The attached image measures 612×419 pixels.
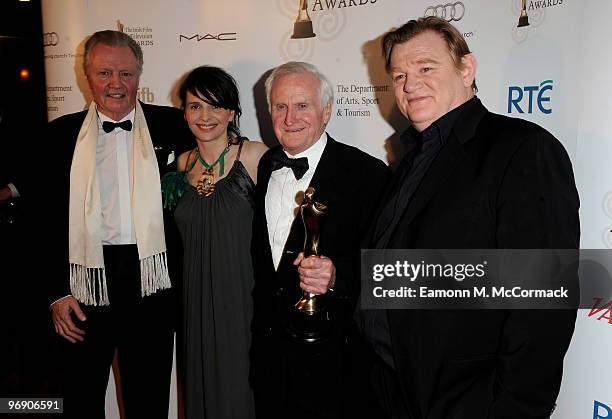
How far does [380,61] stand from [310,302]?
135 centimetres

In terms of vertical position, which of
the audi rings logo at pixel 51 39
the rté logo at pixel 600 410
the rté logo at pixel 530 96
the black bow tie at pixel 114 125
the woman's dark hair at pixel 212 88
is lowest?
the rté logo at pixel 600 410

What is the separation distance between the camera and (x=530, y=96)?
204 cm

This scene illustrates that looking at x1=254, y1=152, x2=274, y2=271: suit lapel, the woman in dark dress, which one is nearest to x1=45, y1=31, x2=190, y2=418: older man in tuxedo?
the woman in dark dress

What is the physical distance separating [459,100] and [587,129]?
609 mm

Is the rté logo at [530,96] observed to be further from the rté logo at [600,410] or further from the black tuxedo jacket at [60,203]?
the black tuxedo jacket at [60,203]

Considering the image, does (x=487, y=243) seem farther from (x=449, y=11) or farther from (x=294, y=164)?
(x=449, y=11)

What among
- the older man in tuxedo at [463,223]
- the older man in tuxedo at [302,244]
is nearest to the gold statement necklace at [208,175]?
the older man in tuxedo at [302,244]

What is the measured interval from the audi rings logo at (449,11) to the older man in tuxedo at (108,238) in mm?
1367

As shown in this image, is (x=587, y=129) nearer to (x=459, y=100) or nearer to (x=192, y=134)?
(x=459, y=100)

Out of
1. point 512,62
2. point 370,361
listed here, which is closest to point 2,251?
point 370,361

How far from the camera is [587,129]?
1.80 metres

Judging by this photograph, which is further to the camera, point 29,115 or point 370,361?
point 29,115

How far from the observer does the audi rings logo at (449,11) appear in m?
2.32

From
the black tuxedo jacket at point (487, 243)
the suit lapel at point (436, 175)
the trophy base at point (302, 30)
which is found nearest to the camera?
the black tuxedo jacket at point (487, 243)
